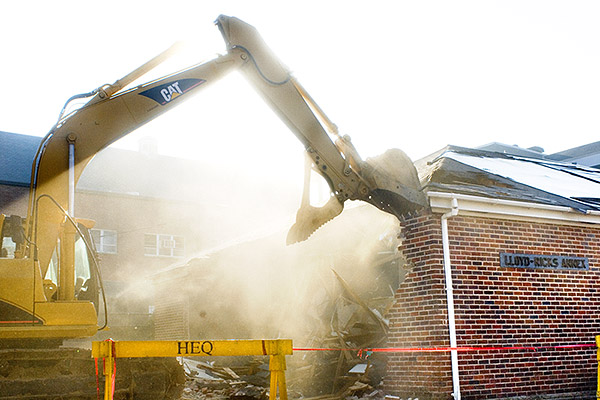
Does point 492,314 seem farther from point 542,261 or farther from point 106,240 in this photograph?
point 106,240

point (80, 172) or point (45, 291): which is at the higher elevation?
point (80, 172)

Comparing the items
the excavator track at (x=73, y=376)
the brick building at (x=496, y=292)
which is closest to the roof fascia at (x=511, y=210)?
the brick building at (x=496, y=292)

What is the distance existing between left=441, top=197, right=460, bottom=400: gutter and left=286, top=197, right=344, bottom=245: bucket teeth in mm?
1940


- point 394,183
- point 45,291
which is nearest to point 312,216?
point 394,183

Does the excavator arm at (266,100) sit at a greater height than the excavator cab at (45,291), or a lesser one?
greater

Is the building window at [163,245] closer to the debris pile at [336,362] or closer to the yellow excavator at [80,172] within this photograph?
the debris pile at [336,362]

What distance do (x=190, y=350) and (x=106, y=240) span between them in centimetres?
2925

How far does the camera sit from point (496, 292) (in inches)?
414

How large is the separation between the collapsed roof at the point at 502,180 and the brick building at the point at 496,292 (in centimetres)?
4

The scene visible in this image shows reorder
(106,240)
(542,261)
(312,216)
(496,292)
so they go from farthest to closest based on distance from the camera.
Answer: (106,240) < (542,261) < (496,292) < (312,216)

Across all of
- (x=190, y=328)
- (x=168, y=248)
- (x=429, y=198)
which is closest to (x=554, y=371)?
(x=429, y=198)

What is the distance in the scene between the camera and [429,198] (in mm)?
10016

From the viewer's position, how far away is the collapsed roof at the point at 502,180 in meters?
10.9

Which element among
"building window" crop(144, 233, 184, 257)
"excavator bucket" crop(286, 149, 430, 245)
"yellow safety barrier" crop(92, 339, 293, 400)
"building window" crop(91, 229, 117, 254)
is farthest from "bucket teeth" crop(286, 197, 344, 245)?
"building window" crop(144, 233, 184, 257)
